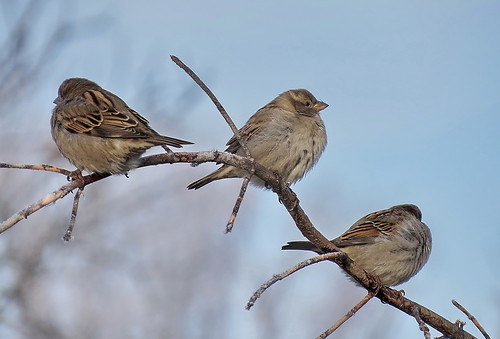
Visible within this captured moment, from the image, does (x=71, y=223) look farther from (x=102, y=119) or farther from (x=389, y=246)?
(x=389, y=246)

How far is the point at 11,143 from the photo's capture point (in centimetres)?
1177

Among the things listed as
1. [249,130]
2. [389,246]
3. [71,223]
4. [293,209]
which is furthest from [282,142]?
[71,223]

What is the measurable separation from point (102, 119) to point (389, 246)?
8.60 ft

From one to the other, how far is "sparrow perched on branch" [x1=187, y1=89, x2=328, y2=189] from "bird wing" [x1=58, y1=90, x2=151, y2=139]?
112cm

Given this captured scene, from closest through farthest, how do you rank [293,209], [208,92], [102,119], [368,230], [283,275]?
[283,275], [208,92], [293,209], [102,119], [368,230]

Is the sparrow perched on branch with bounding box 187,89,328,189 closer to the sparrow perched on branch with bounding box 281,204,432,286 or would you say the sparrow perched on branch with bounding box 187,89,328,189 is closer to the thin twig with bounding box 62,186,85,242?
the sparrow perched on branch with bounding box 281,204,432,286

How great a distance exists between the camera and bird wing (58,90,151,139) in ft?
17.2

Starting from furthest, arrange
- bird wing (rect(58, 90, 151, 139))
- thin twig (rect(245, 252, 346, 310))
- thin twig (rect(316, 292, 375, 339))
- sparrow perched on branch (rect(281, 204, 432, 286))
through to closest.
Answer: sparrow perched on branch (rect(281, 204, 432, 286)) → bird wing (rect(58, 90, 151, 139)) → thin twig (rect(316, 292, 375, 339)) → thin twig (rect(245, 252, 346, 310))

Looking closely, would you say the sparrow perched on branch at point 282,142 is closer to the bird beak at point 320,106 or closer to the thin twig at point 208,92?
the bird beak at point 320,106

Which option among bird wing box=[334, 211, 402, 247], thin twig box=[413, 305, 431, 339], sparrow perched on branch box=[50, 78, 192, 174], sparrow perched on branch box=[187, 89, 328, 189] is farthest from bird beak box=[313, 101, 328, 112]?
thin twig box=[413, 305, 431, 339]

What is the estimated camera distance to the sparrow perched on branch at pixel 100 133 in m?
5.09

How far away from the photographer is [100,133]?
5.32 m

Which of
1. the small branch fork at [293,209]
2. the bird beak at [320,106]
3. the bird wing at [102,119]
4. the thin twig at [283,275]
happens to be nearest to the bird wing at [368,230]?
the bird beak at [320,106]

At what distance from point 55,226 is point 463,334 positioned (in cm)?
913
